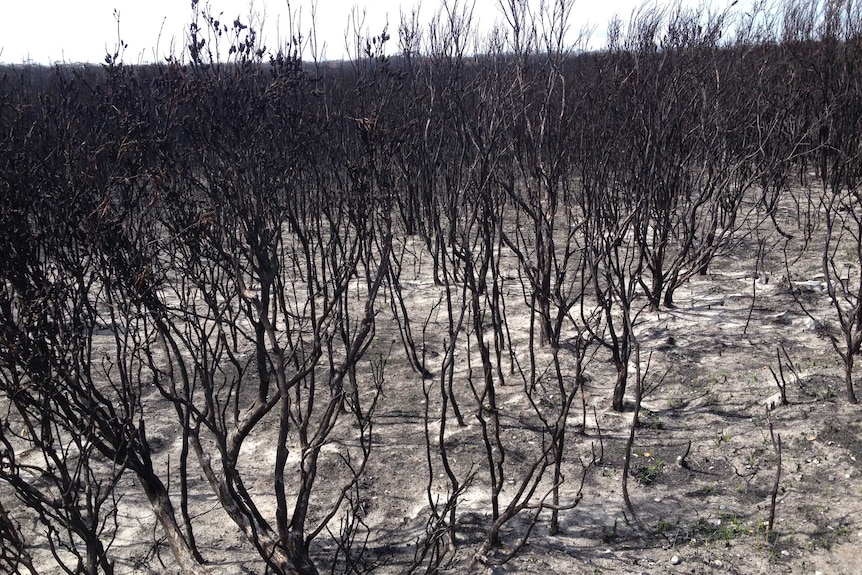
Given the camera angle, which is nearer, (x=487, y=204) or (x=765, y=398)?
(x=765, y=398)

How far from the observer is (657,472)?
3.32 metres

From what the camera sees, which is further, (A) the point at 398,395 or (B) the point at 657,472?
(A) the point at 398,395

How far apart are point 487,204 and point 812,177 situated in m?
7.16

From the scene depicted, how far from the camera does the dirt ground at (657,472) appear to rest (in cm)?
280

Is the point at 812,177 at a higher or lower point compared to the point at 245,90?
lower

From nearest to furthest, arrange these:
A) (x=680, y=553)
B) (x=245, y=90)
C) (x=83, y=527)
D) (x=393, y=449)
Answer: (x=83, y=527), (x=680, y=553), (x=393, y=449), (x=245, y=90)

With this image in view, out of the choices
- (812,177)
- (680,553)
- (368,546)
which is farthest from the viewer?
(812,177)

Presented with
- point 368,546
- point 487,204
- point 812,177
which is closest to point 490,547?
point 368,546

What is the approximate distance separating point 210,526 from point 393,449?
1.01 metres

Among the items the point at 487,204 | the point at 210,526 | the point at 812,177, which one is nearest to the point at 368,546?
the point at 210,526

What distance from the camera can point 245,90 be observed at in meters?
5.58

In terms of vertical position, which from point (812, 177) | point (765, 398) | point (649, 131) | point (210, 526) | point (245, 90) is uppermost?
point (245, 90)

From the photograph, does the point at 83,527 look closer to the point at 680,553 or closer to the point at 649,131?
the point at 680,553

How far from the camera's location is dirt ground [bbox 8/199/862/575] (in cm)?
280
